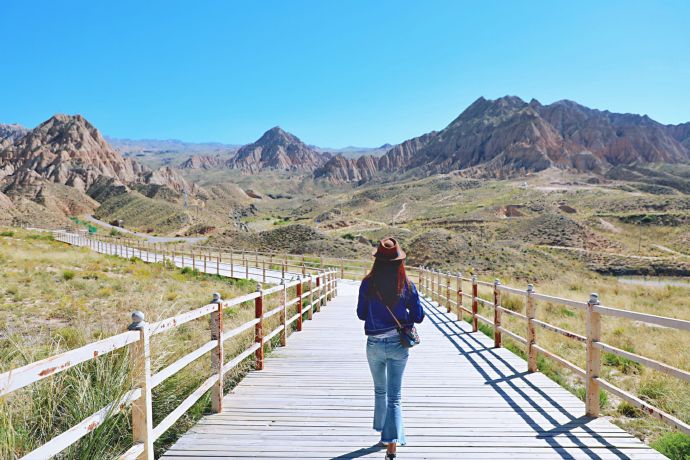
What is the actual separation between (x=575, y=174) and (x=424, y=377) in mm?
179074

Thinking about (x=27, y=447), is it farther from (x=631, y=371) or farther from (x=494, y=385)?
(x=631, y=371)

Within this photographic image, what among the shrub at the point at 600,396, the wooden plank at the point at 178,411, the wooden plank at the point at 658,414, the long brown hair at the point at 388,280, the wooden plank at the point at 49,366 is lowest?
the shrub at the point at 600,396

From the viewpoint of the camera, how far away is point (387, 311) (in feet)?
13.3

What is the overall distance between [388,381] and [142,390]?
6.31ft

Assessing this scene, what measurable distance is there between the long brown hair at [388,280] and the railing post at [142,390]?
71.5 inches

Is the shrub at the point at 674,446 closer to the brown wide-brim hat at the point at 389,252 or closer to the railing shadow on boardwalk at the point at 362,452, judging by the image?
the railing shadow on boardwalk at the point at 362,452

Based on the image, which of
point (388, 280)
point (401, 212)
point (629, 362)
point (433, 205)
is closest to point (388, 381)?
point (388, 280)

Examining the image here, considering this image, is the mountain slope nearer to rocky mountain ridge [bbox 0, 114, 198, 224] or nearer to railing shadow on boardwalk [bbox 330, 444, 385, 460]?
rocky mountain ridge [bbox 0, 114, 198, 224]

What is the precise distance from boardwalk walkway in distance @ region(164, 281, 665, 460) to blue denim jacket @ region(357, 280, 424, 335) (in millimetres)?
1057

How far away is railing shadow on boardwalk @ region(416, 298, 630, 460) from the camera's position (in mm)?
4254

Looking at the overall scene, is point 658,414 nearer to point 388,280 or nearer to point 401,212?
point 388,280

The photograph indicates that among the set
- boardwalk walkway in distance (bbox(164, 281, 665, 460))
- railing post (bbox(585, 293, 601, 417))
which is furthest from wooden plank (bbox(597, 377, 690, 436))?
boardwalk walkway in distance (bbox(164, 281, 665, 460))

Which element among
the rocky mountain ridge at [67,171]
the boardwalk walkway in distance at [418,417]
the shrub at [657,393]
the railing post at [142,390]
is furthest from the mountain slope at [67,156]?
the shrub at [657,393]

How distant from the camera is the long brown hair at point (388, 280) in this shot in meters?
4.05
